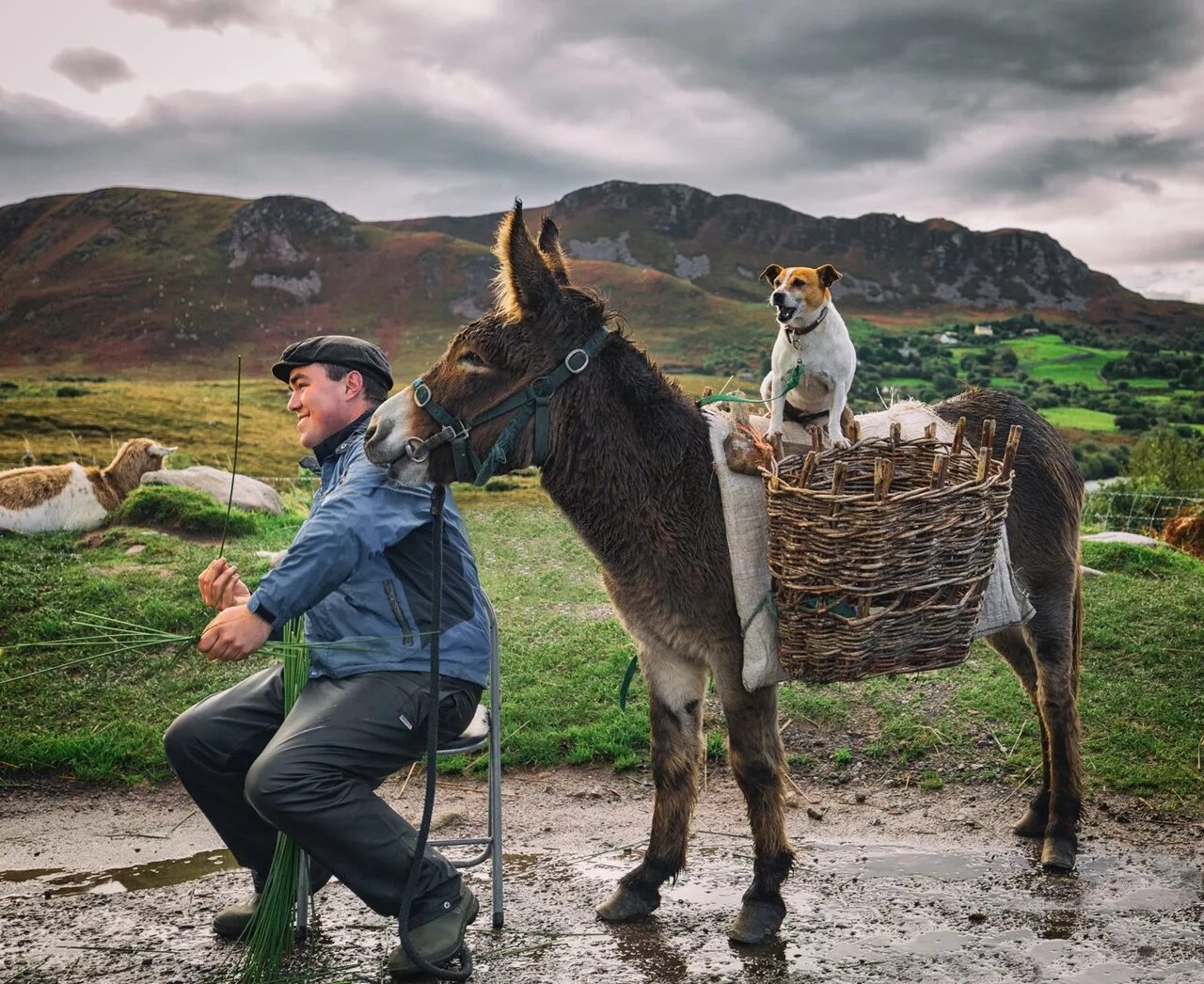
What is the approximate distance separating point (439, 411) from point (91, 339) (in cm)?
6805

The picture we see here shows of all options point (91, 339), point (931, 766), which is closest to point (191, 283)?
point (91, 339)

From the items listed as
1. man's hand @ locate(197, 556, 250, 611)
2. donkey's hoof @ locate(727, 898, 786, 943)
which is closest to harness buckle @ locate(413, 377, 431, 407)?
man's hand @ locate(197, 556, 250, 611)

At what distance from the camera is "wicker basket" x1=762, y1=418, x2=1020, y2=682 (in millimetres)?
3379

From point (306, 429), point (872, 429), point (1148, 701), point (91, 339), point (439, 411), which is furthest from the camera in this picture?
point (91, 339)

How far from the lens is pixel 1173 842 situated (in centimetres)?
482

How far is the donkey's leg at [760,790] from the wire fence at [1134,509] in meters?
13.4

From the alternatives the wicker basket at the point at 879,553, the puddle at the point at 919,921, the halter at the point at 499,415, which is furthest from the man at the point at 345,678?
the wicker basket at the point at 879,553

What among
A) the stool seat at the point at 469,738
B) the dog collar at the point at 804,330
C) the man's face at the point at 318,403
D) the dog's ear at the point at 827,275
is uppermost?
the dog's ear at the point at 827,275

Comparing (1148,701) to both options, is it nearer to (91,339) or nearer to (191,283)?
(91,339)

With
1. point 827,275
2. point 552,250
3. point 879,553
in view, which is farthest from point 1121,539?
point 552,250

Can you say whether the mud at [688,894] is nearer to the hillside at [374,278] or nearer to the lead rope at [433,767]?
the lead rope at [433,767]

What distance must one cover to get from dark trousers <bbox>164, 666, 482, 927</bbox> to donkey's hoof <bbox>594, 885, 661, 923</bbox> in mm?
865

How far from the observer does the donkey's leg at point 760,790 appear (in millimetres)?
3857

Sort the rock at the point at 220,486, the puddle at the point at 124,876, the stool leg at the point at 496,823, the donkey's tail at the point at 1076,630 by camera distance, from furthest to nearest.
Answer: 1. the rock at the point at 220,486
2. the donkey's tail at the point at 1076,630
3. the puddle at the point at 124,876
4. the stool leg at the point at 496,823
